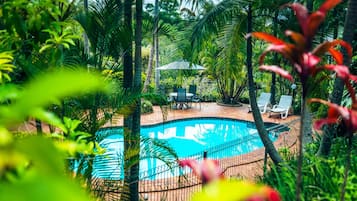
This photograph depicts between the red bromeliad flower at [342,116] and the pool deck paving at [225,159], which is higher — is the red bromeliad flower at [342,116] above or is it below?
above

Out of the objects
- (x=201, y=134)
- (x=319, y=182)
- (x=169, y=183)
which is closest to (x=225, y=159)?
(x=169, y=183)

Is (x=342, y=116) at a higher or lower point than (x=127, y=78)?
lower

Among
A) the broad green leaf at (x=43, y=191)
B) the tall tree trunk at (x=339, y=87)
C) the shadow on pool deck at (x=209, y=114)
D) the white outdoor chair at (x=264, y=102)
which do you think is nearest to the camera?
the broad green leaf at (x=43, y=191)

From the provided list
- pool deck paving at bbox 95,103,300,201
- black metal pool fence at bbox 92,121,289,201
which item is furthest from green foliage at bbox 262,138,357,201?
pool deck paving at bbox 95,103,300,201

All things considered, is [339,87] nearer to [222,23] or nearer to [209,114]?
[222,23]

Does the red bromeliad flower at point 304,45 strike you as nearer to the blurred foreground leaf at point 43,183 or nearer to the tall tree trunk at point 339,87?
the blurred foreground leaf at point 43,183

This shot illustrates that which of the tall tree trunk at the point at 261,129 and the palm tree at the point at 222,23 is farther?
the palm tree at the point at 222,23

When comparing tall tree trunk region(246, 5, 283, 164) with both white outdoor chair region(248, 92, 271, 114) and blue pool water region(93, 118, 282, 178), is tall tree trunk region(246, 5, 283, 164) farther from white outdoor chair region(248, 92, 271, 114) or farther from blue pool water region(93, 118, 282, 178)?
white outdoor chair region(248, 92, 271, 114)

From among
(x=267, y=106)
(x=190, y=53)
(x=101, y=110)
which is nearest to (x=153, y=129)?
(x=267, y=106)

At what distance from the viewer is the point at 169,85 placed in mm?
20266

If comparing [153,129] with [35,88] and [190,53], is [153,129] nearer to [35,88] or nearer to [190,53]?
[190,53]

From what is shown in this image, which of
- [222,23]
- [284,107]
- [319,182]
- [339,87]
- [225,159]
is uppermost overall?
[222,23]

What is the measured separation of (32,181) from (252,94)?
252 inches

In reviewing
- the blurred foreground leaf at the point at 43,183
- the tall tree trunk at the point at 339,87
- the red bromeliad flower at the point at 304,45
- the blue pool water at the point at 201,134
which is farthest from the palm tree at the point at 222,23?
the blurred foreground leaf at the point at 43,183
